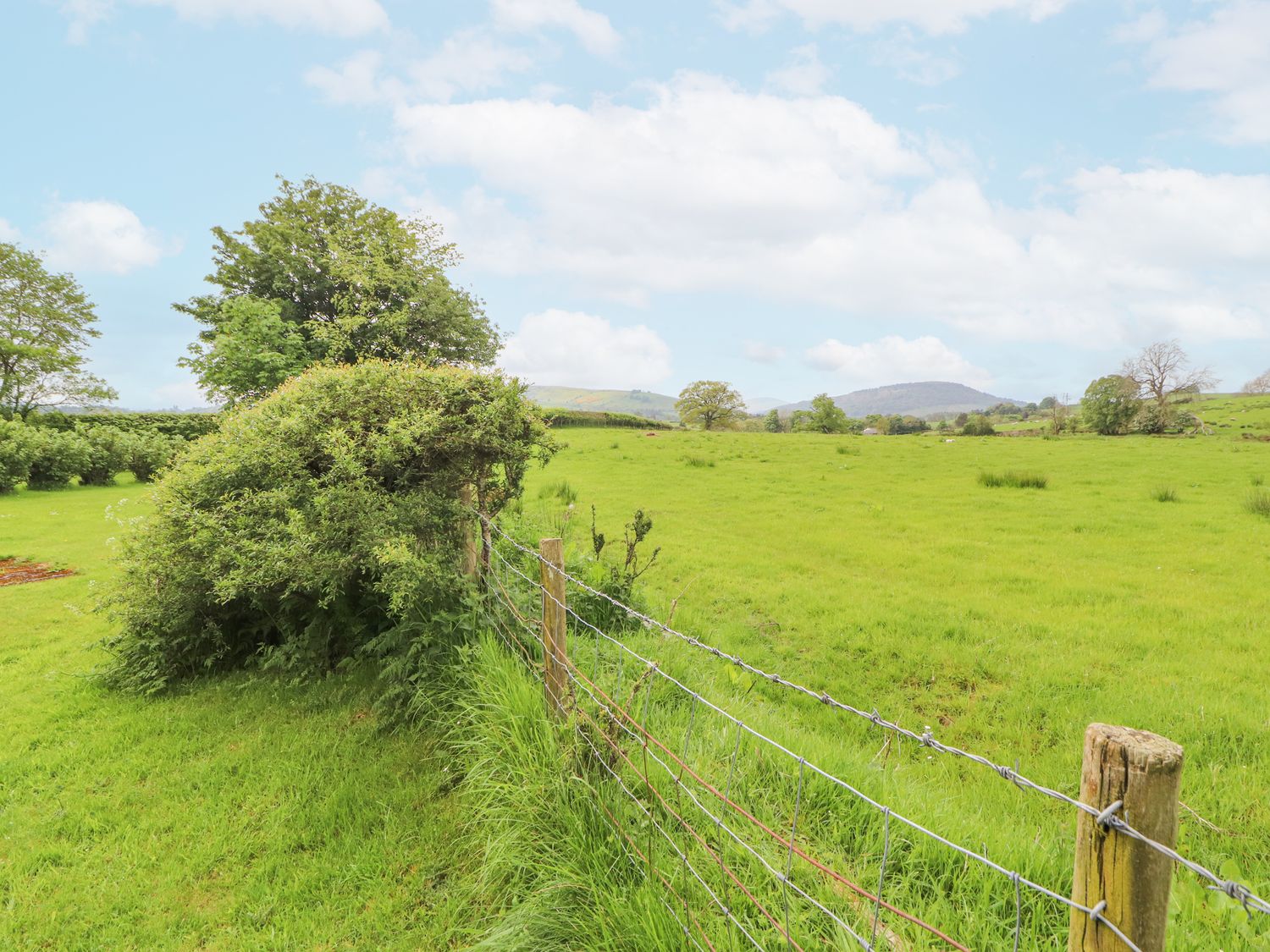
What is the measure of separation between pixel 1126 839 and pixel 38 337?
5092 cm

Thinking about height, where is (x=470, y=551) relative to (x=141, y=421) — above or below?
below

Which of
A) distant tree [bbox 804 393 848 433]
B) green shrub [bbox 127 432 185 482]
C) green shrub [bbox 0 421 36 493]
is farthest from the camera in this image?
distant tree [bbox 804 393 848 433]

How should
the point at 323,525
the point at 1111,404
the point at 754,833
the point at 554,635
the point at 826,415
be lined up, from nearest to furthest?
1. the point at 754,833
2. the point at 554,635
3. the point at 323,525
4. the point at 1111,404
5. the point at 826,415

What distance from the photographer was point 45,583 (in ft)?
29.0

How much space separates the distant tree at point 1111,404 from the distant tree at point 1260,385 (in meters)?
56.0

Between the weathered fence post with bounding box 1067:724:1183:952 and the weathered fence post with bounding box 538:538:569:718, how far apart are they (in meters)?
2.80

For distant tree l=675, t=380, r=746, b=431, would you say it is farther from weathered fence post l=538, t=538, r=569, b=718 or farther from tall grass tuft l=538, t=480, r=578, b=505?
weathered fence post l=538, t=538, r=569, b=718

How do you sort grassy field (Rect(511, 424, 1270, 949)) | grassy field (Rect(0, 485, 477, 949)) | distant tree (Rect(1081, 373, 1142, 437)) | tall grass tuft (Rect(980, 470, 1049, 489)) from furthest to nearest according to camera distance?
distant tree (Rect(1081, 373, 1142, 437)) → tall grass tuft (Rect(980, 470, 1049, 489)) → grassy field (Rect(511, 424, 1270, 949)) → grassy field (Rect(0, 485, 477, 949))

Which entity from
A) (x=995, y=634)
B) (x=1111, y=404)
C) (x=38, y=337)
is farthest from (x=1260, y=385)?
(x=38, y=337)

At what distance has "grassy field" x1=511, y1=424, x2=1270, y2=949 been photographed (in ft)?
11.7

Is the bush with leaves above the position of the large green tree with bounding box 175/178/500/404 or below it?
below

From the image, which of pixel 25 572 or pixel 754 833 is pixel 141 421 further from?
pixel 754 833

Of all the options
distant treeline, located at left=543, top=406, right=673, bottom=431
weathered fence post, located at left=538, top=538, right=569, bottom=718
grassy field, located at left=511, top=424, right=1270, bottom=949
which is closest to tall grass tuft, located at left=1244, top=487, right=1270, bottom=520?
grassy field, located at left=511, top=424, right=1270, bottom=949

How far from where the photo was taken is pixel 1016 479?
17.2 meters
